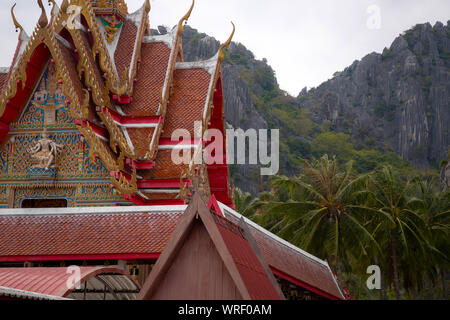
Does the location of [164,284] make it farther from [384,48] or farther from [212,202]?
[384,48]

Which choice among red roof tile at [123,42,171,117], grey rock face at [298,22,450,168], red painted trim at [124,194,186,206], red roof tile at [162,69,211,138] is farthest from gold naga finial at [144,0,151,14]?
grey rock face at [298,22,450,168]

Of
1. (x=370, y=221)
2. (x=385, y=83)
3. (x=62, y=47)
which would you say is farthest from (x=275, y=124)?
(x=62, y=47)

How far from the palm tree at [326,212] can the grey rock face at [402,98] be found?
2477 inches

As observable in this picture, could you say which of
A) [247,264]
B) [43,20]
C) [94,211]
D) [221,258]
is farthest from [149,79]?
[221,258]

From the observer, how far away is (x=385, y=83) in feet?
318

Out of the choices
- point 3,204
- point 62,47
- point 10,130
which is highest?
point 62,47

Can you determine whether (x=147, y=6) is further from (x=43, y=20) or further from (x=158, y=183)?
(x=158, y=183)

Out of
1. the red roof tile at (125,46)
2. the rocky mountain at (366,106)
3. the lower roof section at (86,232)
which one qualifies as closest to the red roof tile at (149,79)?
the red roof tile at (125,46)

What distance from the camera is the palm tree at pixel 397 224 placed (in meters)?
29.9

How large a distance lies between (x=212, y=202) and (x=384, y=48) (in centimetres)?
9712

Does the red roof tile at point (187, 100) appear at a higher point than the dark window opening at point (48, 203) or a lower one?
higher

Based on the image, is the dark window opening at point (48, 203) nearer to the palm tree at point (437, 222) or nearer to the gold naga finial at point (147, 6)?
the gold naga finial at point (147, 6)

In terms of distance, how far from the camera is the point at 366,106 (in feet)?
320

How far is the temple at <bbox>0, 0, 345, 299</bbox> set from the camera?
430 inches
